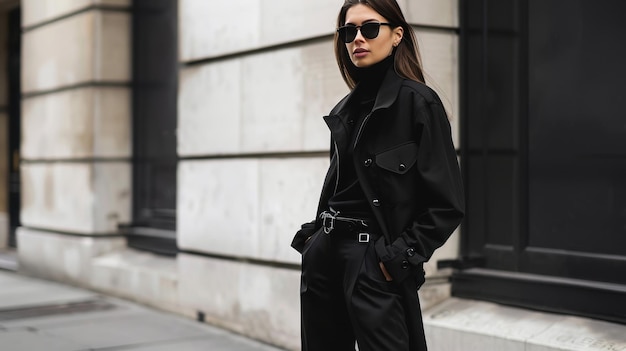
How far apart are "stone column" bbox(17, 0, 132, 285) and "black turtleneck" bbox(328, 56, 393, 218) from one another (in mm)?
6138

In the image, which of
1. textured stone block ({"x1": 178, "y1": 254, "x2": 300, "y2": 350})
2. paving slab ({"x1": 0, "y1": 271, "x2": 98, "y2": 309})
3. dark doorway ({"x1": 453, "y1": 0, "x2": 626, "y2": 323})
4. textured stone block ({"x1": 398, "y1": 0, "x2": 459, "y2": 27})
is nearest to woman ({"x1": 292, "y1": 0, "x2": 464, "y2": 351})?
dark doorway ({"x1": 453, "y1": 0, "x2": 626, "y2": 323})

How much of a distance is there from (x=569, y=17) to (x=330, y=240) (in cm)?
253

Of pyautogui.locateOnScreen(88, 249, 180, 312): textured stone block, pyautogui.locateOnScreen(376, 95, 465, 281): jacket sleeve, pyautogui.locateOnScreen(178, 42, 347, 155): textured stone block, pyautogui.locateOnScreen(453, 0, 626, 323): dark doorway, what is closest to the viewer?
pyautogui.locateOnScreen(376, 95, 465, 281): jacket sleeve

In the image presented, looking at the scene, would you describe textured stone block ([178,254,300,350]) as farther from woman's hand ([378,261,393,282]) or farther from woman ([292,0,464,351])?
woman's hand ([378,261,393,282])

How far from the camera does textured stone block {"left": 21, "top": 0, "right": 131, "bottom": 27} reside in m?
8.92

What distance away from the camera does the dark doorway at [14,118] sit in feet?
40.2

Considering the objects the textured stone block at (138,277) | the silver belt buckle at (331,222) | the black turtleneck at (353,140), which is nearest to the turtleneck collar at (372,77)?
the black turtleneck at (353,140)

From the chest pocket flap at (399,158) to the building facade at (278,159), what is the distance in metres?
0.70

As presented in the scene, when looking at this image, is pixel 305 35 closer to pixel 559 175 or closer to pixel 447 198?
pixel 559 175

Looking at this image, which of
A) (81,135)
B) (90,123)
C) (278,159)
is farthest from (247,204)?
(81,135)

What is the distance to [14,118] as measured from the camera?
40.9 ft

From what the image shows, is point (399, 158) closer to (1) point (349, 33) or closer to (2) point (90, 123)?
(1) point (349, 33)

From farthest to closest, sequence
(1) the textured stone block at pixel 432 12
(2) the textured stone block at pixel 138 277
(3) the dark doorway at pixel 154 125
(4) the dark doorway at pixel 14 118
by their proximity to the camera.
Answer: (4) the dark doorway at pixel 14 118 < (3) the dark doorway at pixel 154 125 < (2) the textured stone block at pixel 138 277 < (1) the textured stone block at pixel 432 12

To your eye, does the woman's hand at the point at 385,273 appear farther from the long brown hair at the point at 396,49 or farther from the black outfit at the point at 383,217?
the long brown hair at the point at 396,49
